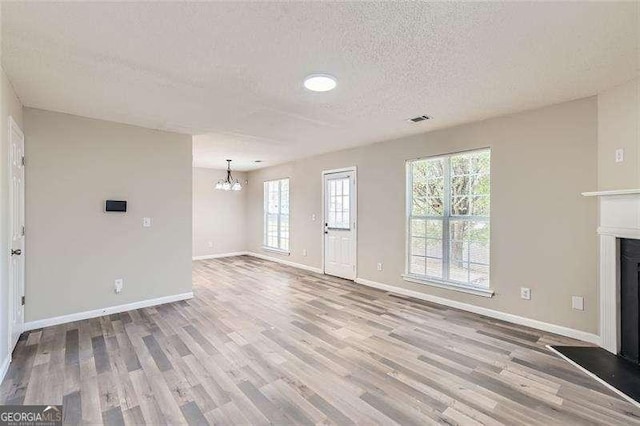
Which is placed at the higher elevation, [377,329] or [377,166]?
[377,166]

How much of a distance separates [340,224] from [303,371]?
11.6 ft

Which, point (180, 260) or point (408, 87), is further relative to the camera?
point (180, 260)

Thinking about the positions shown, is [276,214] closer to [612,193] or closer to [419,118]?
[419,118]

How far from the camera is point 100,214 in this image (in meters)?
3.71

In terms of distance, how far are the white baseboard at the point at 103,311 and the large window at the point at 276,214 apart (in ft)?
10.3

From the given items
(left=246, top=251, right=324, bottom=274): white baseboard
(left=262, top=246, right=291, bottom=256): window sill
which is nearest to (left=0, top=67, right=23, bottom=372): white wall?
(left=246, top=251, right=324, bottom=274): white baseboard

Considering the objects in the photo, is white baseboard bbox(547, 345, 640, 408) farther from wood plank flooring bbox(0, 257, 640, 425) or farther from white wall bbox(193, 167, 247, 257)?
white wall bbox(193, 167, 247, 257)

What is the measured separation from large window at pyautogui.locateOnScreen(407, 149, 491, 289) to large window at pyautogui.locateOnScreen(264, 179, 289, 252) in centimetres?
343

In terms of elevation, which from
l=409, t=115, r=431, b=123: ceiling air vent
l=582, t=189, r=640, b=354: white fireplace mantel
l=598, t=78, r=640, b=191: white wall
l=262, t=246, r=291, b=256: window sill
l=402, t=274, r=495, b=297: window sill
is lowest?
l=402, t=274, r=495, b=297: window sill

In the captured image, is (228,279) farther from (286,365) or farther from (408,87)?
(408,87)

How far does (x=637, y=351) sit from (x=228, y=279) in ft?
17.3

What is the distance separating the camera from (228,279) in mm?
5520

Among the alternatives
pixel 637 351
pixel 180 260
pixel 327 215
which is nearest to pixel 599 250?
pixel 637 351

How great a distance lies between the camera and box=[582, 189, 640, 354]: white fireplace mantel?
260cm
